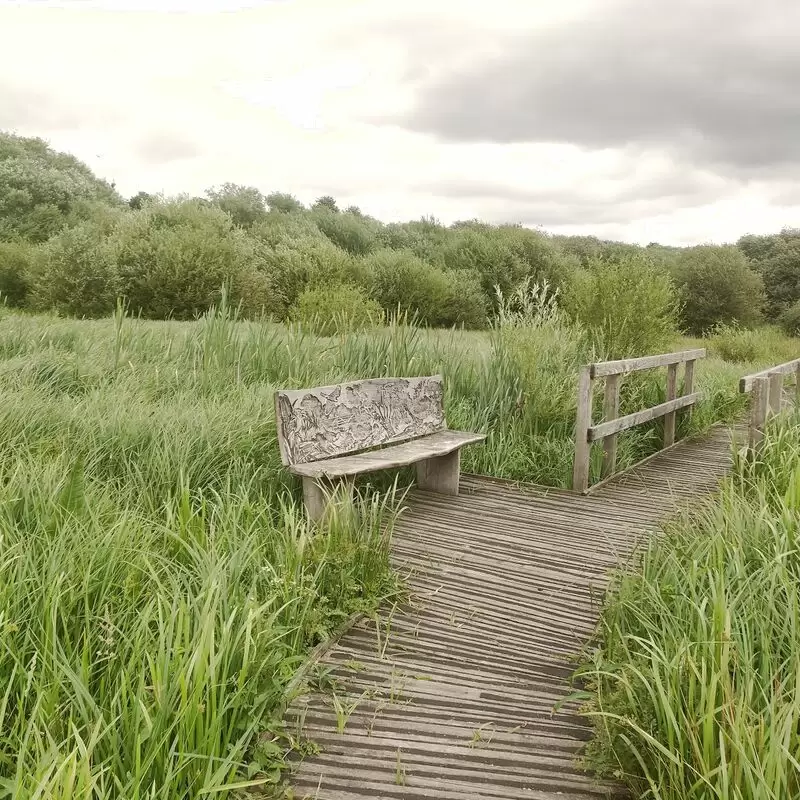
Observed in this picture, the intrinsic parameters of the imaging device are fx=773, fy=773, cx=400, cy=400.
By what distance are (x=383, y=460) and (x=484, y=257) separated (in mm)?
26332

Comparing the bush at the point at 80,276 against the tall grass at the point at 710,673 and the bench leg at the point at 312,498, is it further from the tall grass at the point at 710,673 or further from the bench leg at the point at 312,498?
the tall grass at the point at 710,673

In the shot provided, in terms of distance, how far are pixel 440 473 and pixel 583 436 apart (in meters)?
1.21

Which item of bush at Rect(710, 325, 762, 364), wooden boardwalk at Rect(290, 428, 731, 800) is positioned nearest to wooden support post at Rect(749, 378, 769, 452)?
wooden boardwalk at Rect(290, 428, 731, 800)

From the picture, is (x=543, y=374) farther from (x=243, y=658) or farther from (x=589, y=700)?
(x=243, y=658)

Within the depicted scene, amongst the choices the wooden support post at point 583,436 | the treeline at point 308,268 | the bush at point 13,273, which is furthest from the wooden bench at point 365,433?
the bush at point 13,273

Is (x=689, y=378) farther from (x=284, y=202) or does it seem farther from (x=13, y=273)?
(x=284, y=202)

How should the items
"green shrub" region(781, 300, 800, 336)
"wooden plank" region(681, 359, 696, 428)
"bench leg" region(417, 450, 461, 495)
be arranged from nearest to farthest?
1. "bench leg" region(417, 450, 461, 495)
2. "wooden plank" region(681, 359, 696, 428)
3. "green shrub" region(781, 300, 800, 336)

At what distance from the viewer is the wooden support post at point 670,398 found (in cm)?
805

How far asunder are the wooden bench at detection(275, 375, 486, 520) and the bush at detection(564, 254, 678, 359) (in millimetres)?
4046

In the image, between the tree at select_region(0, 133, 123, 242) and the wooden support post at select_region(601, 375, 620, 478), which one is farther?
the tree at select_region(0, 133, 123, 242)

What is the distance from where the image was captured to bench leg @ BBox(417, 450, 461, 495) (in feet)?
19.5

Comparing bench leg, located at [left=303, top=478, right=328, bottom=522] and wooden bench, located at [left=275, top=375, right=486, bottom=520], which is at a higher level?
wooden bench, located at [left=275, top=375, right=486, bottom=520]

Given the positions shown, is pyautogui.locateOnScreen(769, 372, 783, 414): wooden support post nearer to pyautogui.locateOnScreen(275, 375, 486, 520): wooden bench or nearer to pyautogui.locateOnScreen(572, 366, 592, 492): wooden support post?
pyautogui.locateOnScreen(572, 366, 592, 492): wooden support post

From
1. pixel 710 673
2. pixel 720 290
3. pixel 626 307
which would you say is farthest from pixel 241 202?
pixel 710 673
